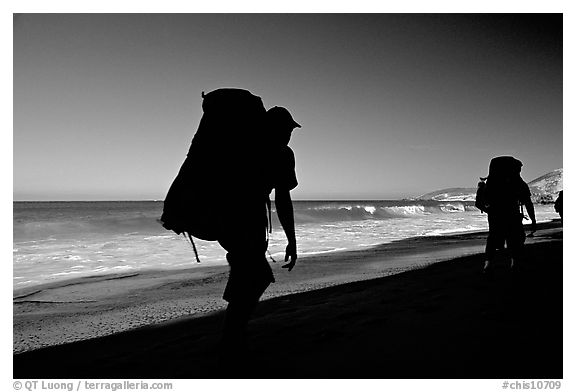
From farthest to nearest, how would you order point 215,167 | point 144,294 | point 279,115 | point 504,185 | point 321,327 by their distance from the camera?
point 144,294 < point 504,185 < point 321,327 < point 279,115 < point 215,167

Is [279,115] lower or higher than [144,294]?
higher

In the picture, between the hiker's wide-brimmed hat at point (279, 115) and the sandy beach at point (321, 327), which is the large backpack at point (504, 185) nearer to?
the sandy beach at point (321, 327)

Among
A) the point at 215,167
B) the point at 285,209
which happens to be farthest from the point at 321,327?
the point at 215,167

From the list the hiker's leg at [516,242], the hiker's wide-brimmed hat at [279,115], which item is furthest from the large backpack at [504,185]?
the hiker's wide-brimmed hat at [279,115]

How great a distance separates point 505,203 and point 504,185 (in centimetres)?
22

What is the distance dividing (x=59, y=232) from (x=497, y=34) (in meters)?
19.4

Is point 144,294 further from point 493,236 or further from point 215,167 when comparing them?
point 493,236

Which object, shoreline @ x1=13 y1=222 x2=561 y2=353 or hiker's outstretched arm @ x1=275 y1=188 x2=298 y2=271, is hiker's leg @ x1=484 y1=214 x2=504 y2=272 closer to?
shoreline @ x1=13 y1=222 x2=561 y2=353

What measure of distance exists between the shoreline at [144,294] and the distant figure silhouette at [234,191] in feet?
7.03

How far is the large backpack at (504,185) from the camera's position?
17.1 ft

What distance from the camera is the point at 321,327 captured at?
352 centimetres

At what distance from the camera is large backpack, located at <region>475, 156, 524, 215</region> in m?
5.22

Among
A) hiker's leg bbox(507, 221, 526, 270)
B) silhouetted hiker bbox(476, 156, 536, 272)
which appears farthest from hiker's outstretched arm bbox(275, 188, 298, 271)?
hiker's leg bbox(507, 221, 526, 270)
